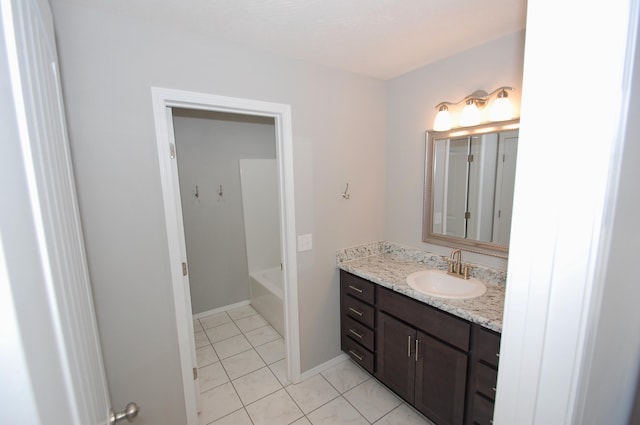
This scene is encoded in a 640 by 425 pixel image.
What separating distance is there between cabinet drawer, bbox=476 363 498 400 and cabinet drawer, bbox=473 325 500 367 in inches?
1.6

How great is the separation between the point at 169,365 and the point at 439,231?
2094mm

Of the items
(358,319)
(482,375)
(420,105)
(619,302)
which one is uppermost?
(420,105)

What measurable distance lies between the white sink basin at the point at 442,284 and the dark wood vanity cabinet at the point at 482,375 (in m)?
0.34

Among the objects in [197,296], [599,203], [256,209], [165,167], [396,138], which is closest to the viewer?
[599,203]

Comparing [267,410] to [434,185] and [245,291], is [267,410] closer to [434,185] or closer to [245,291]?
[245,291]

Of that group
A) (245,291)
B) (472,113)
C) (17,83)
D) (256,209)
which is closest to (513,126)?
(472,113)

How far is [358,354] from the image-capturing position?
2.20 metres

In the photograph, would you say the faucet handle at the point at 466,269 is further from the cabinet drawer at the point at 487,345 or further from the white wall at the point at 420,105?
the cabinet drawer at the point at 487,345

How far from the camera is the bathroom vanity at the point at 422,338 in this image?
1.39 m

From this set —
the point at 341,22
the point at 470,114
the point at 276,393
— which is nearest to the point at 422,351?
the point at 276,393

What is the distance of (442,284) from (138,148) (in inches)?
84.5

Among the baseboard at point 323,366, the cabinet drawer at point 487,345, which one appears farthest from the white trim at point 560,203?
the baseboard at point 323,366

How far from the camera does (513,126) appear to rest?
1.65 metres

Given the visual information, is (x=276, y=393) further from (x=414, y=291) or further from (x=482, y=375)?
(x=482, y=375)
